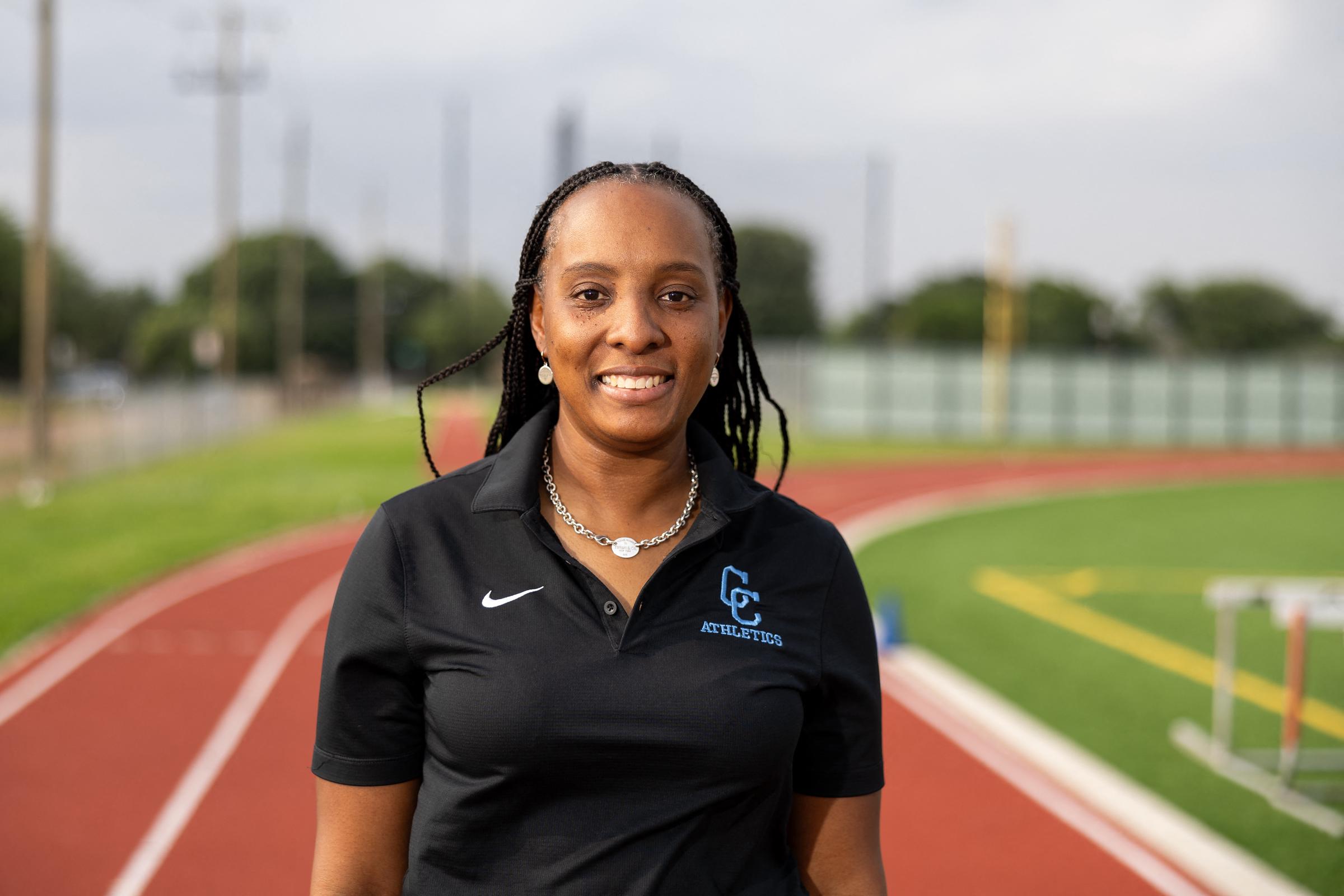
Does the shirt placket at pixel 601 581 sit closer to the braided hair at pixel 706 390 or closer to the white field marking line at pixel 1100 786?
the braided hair at pixel 706 390

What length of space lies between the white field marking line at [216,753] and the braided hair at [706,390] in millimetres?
1133

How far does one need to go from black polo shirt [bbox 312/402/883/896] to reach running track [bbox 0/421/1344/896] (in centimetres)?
346

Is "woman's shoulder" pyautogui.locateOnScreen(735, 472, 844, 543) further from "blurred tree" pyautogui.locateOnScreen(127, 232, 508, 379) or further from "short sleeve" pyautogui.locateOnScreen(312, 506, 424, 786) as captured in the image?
"blurred tree" pyautogui.locateOnScreen(127, 232, 508, 379)

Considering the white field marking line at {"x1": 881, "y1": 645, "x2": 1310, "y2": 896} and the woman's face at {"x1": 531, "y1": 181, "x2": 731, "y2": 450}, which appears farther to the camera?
the white field marking line at {"x1": 881, "y1": 645, "x2": 1310, "y2": 896}

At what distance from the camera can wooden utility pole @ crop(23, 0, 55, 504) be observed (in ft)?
64.2

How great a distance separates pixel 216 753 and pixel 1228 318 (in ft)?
299

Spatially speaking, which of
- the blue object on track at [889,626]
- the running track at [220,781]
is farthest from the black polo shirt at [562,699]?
the blue object on track at [889,626]

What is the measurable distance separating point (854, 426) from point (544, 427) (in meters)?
36.4

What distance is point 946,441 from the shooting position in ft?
121

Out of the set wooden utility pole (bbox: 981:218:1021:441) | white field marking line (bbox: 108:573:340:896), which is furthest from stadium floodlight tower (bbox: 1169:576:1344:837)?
wooden utility pole (bbox: 981:218:1021:441)

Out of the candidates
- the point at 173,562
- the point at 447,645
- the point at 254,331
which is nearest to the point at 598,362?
the point at 447,645

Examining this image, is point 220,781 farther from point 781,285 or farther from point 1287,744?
point 781,285

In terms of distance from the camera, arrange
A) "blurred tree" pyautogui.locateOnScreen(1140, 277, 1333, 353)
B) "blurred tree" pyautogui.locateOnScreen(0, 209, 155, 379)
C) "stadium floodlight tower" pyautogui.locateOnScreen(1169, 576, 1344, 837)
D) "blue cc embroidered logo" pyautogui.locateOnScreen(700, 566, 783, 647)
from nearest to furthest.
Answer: "blue cc embroidered logo" pyautogui.locateOnScreen(700, 566, 783, 647), "stadium floodlight tower" pyautogui.locateOnScreen(1169, 576, 1344, 837), "blurred tree" pyautogui.locateOnScreen(0, 209, 155, 379), "blurred tree" pyautogui.locateOnScreen(1140, 277, 1333, 353)

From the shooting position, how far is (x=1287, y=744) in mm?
6254
